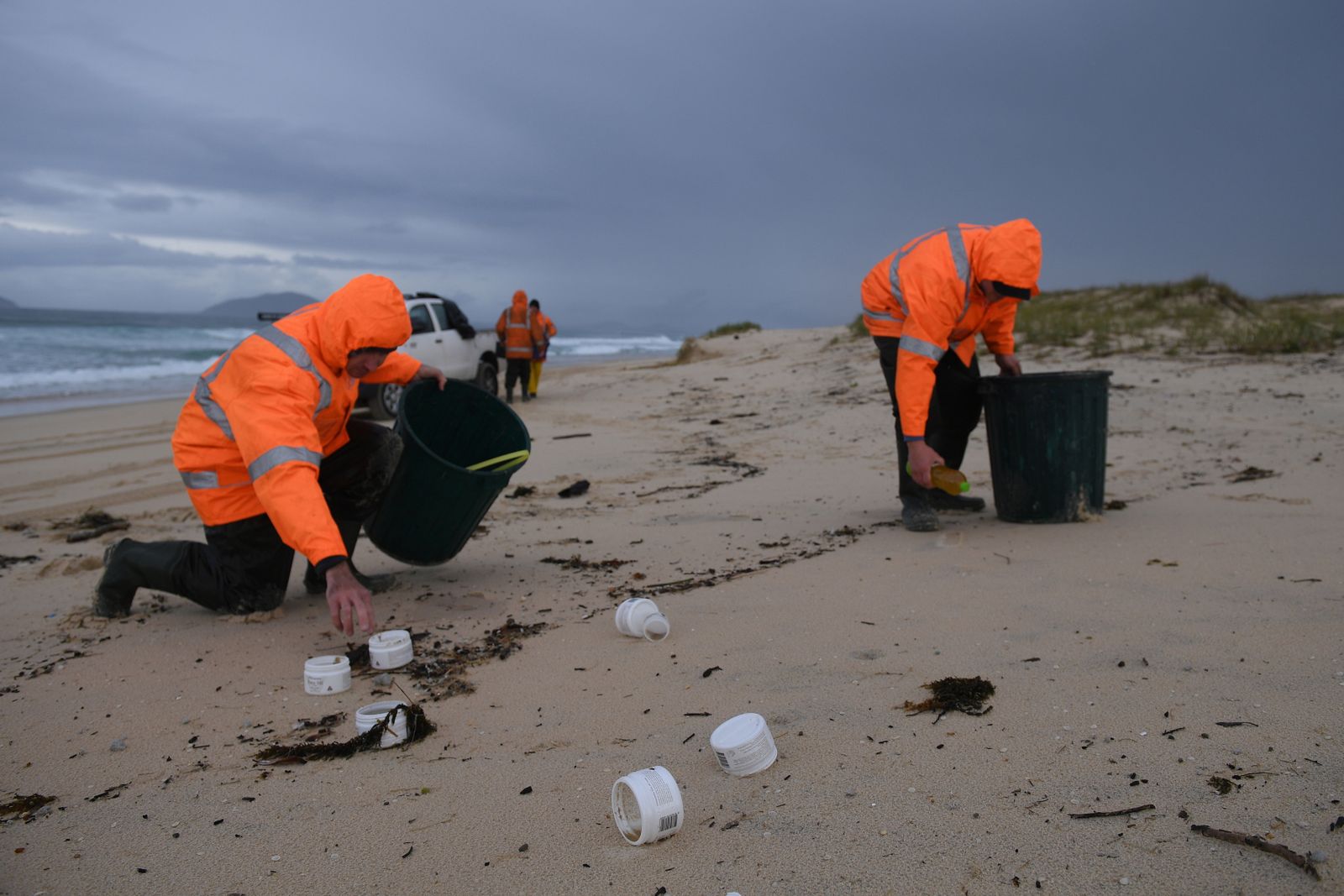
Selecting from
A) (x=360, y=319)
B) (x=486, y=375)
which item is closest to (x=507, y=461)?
(x=360, y=319)

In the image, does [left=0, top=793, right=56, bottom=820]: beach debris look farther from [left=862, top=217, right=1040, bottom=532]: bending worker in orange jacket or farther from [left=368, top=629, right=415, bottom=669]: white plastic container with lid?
[left=862, top=217, right=1040, bottom=532]: bending worker in orange jacket

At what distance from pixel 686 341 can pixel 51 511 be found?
49.0 feet

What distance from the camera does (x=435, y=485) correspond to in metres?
3.93

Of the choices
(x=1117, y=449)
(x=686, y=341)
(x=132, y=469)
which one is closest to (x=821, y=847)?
(x=1117, y=449)

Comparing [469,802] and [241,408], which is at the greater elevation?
[241,408]

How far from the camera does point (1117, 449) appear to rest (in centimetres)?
668

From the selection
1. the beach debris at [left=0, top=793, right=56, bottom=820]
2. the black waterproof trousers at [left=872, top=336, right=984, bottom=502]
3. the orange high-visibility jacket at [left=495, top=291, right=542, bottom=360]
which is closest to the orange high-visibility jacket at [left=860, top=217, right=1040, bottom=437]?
the black waterproof trousers at [left=872, top=336, right=984, bottom=502]

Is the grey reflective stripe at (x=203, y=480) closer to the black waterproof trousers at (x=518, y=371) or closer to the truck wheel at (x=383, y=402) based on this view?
the truck wheel at (x=383, y=402)

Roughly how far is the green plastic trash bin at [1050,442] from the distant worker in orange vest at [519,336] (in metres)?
9.65

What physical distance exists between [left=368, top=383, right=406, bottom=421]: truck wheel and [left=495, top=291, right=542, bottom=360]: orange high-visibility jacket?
2531mm

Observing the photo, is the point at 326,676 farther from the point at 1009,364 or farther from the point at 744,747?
the point at 1009,364

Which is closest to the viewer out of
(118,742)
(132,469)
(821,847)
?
(821,847)

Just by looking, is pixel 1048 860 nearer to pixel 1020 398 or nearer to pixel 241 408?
pixel 241 408

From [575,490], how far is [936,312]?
3021 millimetres
